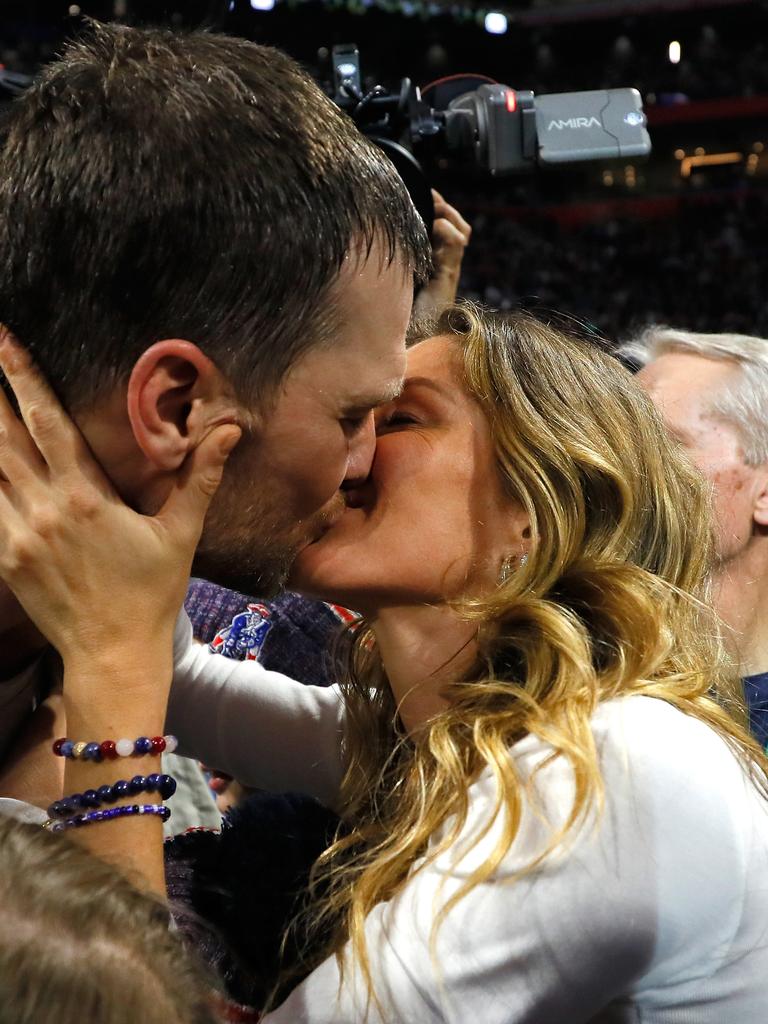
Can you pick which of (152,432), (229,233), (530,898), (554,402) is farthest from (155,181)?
(530,898)

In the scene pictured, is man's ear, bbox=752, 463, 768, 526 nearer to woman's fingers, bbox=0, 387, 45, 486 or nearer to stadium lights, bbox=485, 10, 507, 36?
woman's fingers, bbox=0, 387, 45, 486

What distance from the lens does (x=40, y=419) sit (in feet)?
2.76

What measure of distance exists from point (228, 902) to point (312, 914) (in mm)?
122

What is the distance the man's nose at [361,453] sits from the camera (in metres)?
0.99

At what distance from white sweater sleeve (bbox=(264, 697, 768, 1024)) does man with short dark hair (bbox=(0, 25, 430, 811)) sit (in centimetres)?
32

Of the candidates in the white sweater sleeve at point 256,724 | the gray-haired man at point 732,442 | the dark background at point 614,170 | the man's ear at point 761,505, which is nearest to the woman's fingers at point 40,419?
the white sweater sleeve at point 256,724

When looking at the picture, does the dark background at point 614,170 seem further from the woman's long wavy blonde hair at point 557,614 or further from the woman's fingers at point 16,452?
the woman's fingers at point 16,452

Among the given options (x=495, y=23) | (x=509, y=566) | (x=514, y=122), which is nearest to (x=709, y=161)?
(x=495, y=23)

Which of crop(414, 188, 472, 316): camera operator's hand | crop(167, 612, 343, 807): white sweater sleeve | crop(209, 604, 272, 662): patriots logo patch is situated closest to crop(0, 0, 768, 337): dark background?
crop(414, 188, 472, 316): camera operator's hand

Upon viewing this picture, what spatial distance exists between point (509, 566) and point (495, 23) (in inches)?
598

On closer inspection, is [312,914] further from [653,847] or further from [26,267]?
[26,267]

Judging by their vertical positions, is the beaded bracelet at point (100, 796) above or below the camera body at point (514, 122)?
below

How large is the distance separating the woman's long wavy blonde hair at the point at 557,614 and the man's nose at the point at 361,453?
4.6 inches

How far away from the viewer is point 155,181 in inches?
31.5
